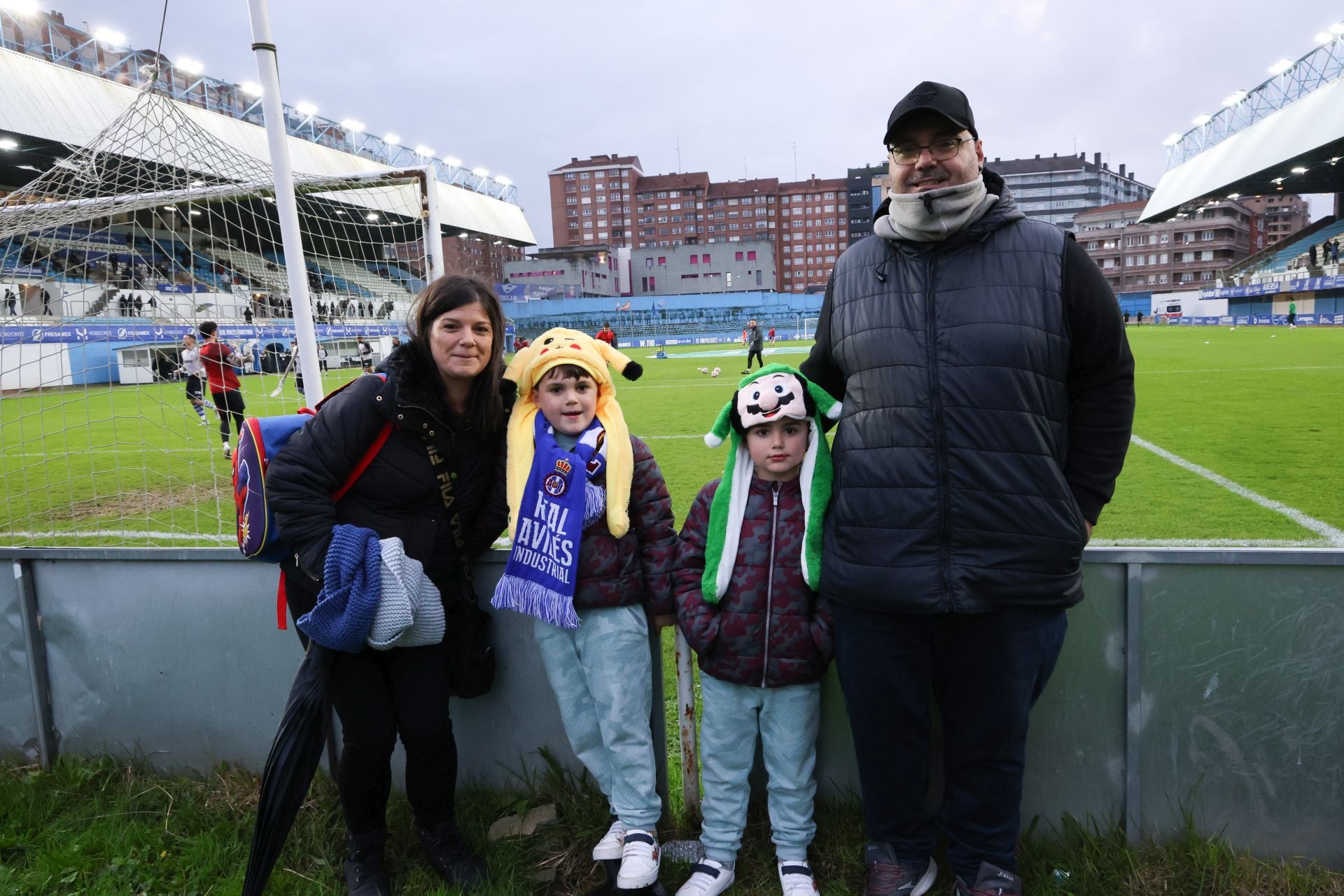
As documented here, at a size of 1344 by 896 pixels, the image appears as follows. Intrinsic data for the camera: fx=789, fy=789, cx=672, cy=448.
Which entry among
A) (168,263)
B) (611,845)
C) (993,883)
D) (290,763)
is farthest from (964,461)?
(168,263)

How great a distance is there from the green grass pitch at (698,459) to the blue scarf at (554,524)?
306 centimetres

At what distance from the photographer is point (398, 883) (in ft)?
7.65

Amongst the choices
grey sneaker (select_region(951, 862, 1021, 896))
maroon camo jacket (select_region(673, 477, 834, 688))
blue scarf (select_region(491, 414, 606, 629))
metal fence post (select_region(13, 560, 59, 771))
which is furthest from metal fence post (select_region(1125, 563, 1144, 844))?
metal fence post (select_region(13, 560, 59, 771))

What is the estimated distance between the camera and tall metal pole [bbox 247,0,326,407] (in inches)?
117

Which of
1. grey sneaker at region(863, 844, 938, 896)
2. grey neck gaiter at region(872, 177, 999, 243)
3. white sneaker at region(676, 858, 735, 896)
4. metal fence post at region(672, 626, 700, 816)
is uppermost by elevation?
grey neck gaiter at region(872, 177, 999, 243)

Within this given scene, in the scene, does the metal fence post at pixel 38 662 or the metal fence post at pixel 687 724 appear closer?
the metal fence post at pixel 687 724

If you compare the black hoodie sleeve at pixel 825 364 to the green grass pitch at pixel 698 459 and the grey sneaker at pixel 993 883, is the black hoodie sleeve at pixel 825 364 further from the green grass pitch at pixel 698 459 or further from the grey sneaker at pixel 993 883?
the green grass pitch at pixel 698 459

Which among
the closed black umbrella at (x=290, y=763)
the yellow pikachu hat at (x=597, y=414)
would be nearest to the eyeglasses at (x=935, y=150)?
the yellow pikachu hat at (x=597, y=414)

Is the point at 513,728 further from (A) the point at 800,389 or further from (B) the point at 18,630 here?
(B) the point at 18,630

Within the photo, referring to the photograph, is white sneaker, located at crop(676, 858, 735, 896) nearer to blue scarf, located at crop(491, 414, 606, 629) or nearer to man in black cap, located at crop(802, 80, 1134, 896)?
man in black cap, located at crop(802, 80, 1134, 896)

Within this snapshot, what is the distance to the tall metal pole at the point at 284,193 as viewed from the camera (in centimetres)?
297

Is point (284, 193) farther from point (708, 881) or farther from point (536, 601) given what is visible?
point (708, 881)

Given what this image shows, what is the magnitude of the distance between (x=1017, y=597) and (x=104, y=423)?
1627cm

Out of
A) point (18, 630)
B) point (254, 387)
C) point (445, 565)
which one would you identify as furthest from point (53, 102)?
point (445, 565)
